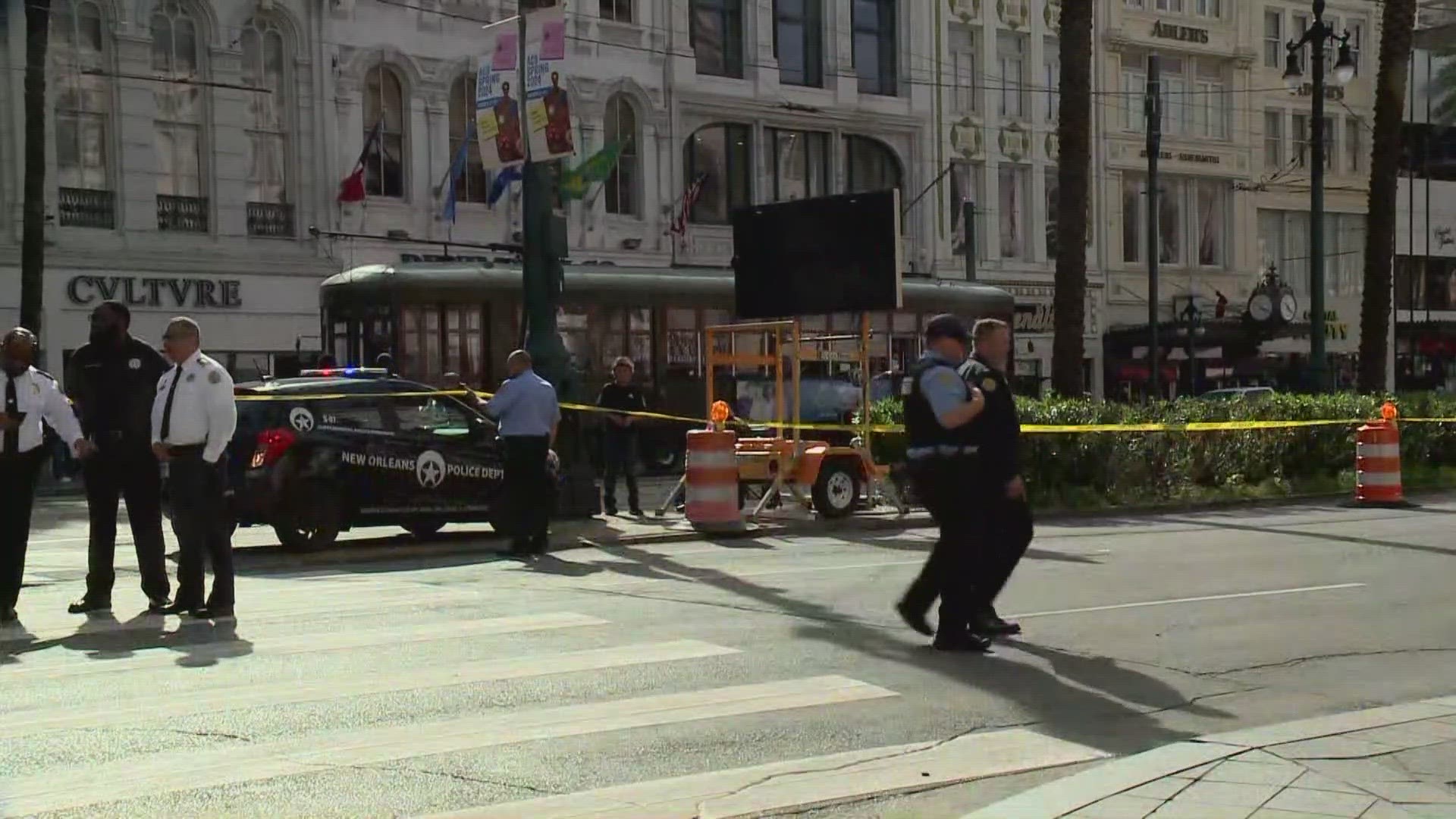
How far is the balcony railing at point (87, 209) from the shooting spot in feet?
104

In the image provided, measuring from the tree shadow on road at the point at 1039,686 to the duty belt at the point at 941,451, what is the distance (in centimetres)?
107

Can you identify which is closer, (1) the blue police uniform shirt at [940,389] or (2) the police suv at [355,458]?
(1) the blue police uniform shirt at [940,389]

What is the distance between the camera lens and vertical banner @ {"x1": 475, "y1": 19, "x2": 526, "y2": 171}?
1652 cm

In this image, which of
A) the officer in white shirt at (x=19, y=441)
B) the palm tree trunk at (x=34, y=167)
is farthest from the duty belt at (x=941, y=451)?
the palm tree trunk at (x=34, y=167)

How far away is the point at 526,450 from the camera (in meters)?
14.4

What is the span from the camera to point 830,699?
777cm

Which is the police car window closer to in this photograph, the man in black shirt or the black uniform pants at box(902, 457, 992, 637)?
the man in black shirt

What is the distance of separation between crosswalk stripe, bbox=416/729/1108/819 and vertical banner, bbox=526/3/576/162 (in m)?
Answer: 10.1

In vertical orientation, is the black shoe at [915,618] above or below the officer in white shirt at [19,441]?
below

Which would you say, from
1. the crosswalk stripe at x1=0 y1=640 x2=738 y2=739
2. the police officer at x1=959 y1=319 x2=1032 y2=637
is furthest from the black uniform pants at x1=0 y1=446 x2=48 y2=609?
the police officer at x1=959 y1=319 x2=1032 y2=637

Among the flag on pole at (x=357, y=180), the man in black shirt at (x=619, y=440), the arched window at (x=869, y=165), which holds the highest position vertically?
the arched window at (x=869, y=165)

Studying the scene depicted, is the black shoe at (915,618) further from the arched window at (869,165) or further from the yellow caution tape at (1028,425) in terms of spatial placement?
the arched window at (869,165)

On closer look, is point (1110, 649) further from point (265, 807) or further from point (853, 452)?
point (853, 452)

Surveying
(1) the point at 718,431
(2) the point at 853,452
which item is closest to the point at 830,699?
(1) the point at 718,431
